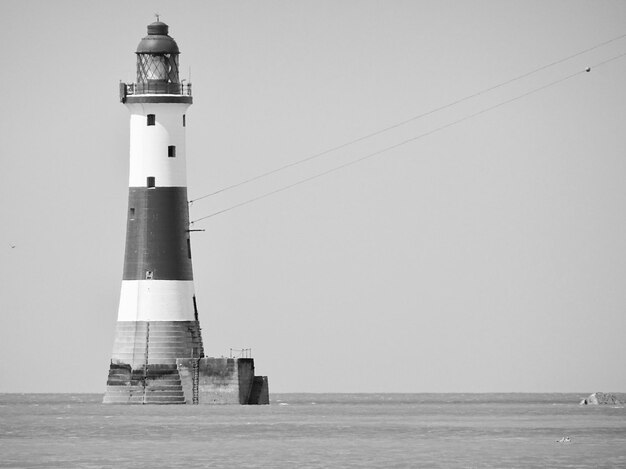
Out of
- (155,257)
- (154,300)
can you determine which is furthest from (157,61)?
(154,300)

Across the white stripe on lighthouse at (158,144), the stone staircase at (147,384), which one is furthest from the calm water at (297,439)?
→ the white stripe on lighthouse at (158,144)

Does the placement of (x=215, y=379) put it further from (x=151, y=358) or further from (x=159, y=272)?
(x=159, y=272)

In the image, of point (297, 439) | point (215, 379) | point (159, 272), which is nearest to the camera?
point (297, 439)

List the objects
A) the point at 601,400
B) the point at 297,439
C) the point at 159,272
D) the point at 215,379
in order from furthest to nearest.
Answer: the point at 601,400, the point at 215,379, the point at 159,272, the point at 297,439

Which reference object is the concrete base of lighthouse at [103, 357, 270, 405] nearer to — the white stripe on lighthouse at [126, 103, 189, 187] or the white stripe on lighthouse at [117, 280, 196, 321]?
the white stripe on lighthouse at [117, 280, 196, 321]

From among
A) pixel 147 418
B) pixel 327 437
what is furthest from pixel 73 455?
pixel 147 418

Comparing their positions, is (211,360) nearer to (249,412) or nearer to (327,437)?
(249,412)

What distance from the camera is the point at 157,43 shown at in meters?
95.1

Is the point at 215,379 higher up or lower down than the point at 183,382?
higher up

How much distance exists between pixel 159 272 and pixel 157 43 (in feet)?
35.5

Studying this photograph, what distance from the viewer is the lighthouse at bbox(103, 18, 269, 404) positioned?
9275 centimetres

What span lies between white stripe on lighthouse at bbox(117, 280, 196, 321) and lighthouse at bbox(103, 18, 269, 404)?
5 centimetres

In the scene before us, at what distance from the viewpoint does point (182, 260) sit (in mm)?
93500

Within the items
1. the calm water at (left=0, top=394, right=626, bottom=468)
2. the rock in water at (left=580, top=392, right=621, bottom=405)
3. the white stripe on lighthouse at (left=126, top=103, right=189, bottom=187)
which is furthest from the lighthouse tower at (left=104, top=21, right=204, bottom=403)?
the rock in water at (left=580, top=392, right=621, bottom=405)
